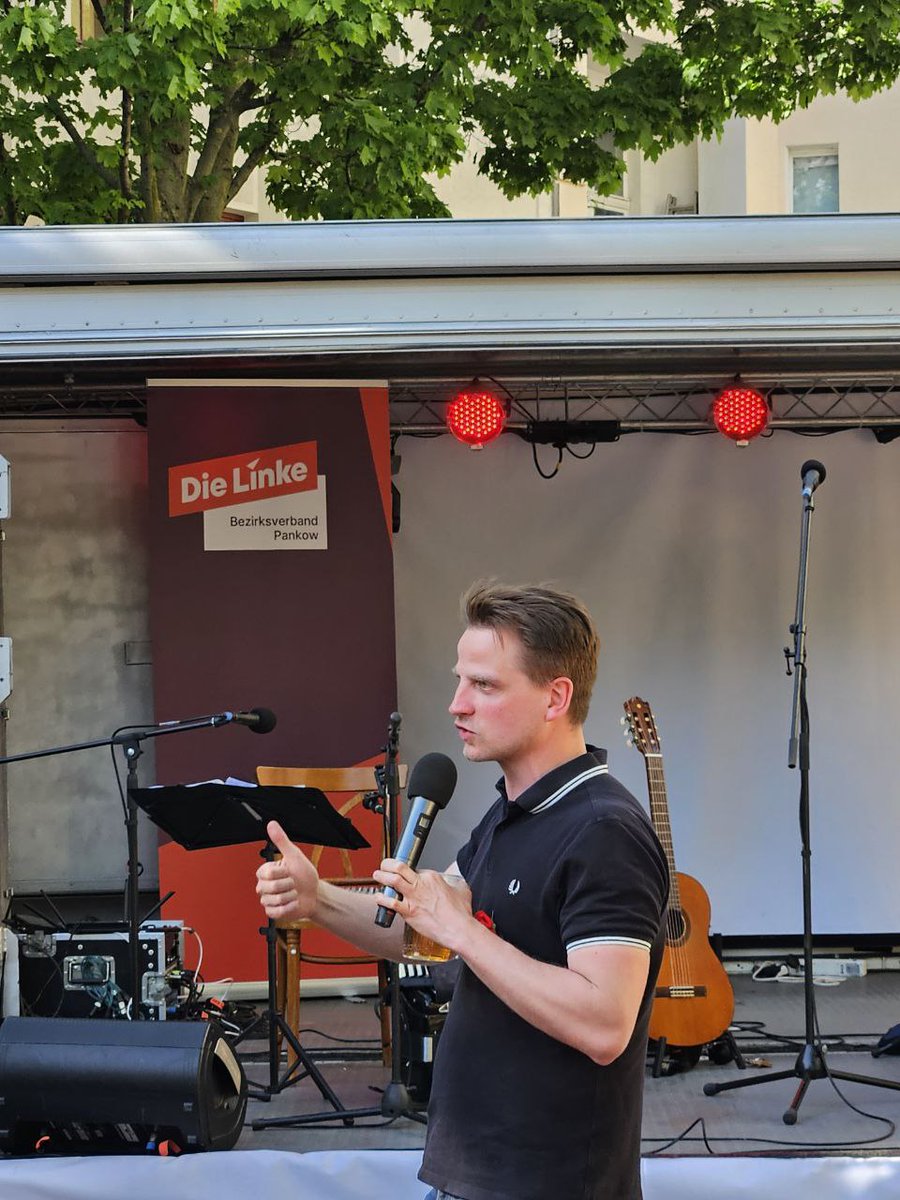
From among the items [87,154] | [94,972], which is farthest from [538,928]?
[87,154]

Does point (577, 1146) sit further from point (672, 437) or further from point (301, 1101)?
point (672, 437)

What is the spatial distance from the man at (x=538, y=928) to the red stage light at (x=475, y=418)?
4150 millimetres

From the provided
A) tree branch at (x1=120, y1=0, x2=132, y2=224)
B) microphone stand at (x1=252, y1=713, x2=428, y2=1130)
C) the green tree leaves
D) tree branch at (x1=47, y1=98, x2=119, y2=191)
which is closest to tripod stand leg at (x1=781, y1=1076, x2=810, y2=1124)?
microphone stand at (x1=252, y1=713, x2=428, y2=1130)

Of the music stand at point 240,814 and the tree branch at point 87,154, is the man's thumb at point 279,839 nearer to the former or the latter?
the music stand at point 240,814

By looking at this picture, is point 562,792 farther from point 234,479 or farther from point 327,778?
point 234,479

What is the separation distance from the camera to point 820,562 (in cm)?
728

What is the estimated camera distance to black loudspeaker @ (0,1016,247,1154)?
155 inches

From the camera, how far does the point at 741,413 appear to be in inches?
247

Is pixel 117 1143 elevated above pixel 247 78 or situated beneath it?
situated beneath

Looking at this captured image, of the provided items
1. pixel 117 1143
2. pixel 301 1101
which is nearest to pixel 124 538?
pixel 301 1101

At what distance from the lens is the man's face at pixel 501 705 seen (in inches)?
79.7

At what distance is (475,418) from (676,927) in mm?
2382

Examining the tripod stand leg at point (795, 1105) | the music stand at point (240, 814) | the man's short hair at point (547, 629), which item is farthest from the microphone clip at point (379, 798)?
the man's short hair at point (547, 629)

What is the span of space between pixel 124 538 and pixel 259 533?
1138 millimetres
